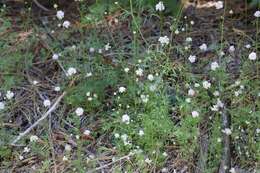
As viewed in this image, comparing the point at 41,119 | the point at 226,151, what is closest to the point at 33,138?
the point at 41,119

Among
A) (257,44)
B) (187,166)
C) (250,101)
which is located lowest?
(187,166)

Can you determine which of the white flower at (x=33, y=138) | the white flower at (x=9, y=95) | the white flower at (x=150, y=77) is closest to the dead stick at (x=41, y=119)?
the white flower at (x=33, y=138)

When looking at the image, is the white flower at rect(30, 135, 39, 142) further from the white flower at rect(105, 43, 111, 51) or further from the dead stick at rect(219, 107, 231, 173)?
the dead stick at rect(219, 107, 231, 173)

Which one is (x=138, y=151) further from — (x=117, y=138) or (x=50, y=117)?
(x=50, y=117)

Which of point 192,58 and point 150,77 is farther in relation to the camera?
point 192,58

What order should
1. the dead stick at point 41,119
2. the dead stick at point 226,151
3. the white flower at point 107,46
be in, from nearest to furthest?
1. the dead stick at point 226,151
2. the dead stick at point 41,119
3. the white flower at point 107,46

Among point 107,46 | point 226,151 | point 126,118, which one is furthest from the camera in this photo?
point 107,46

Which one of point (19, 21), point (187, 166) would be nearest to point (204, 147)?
point (187, 166)

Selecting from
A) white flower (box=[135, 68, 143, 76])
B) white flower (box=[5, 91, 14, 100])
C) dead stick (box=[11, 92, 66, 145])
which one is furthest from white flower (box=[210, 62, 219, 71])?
white flower (box=[5, 91, 14, 100])

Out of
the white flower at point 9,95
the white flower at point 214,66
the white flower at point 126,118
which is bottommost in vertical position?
the white flower at point 126,118

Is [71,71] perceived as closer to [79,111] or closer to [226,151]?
[79,111]

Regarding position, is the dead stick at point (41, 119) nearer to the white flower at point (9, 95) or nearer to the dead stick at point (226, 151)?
the white flower at point (9, 95)
